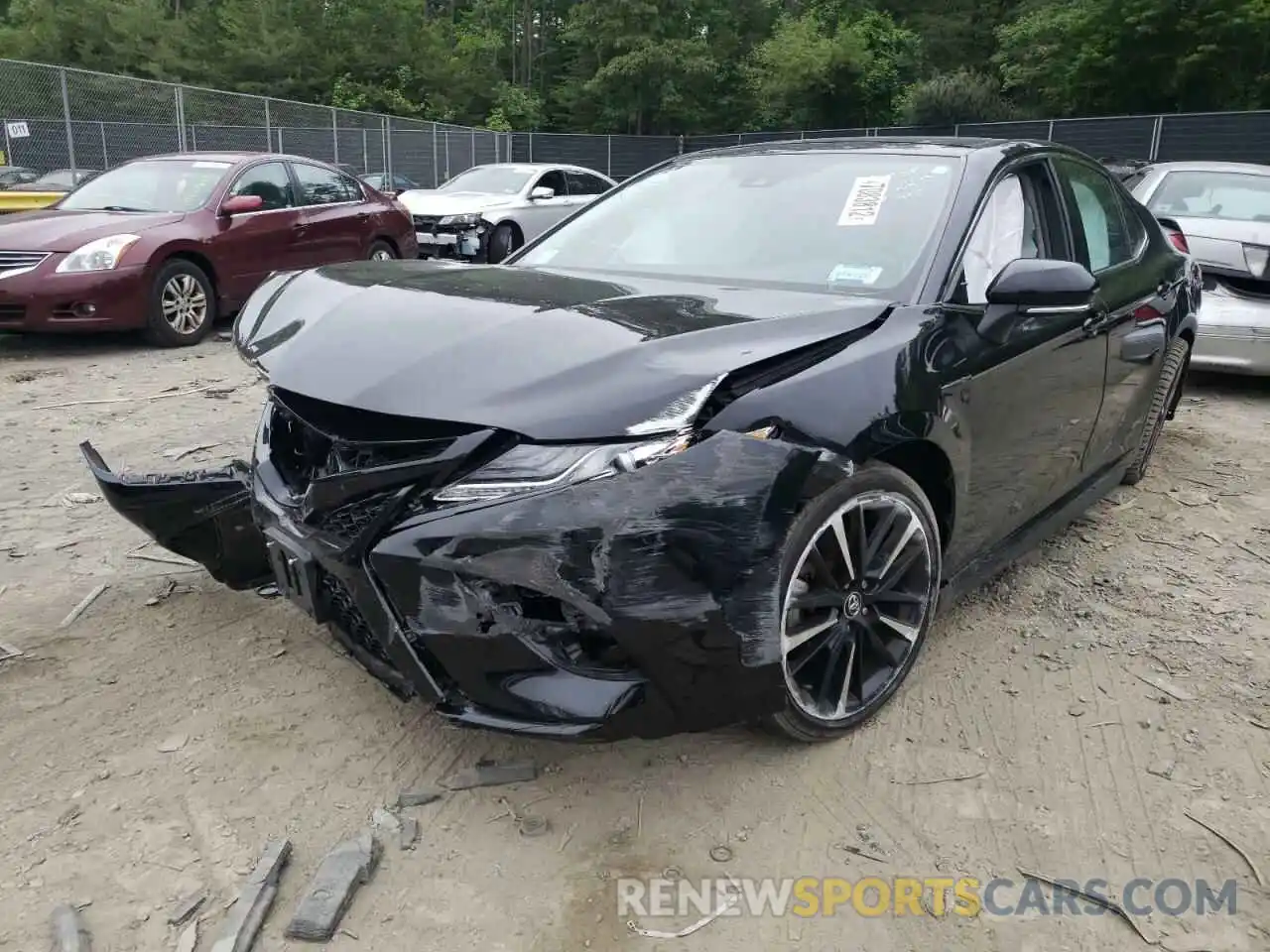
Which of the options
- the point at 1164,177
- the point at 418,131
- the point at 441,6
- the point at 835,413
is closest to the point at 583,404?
the point at 835,413

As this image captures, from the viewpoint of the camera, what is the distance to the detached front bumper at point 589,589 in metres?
1.97

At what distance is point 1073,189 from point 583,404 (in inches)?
97.3

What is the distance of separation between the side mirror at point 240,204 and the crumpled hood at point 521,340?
577 centimetres

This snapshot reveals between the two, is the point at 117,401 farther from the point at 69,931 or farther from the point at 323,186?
the point at 69,931

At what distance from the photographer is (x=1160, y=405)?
4430mm

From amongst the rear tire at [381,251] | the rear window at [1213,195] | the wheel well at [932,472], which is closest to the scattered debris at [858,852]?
the wheel well at [932,472]

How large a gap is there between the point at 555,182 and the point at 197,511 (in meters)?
11.5

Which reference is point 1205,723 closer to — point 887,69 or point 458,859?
point 458,859

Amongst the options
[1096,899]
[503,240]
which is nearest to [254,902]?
[1096,899]

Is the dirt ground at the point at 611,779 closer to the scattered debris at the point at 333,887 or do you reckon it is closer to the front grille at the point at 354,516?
the scattered debris at the point at 333,887

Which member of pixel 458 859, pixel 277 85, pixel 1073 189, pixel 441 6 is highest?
pixel 441 6

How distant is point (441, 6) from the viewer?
1971 inches

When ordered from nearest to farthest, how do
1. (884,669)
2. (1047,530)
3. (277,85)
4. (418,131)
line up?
1. (884,669)
2. (1047,530)
3. (418,131)
4. (277,85)

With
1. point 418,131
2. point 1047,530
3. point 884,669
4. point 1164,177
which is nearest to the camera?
point 884,669
